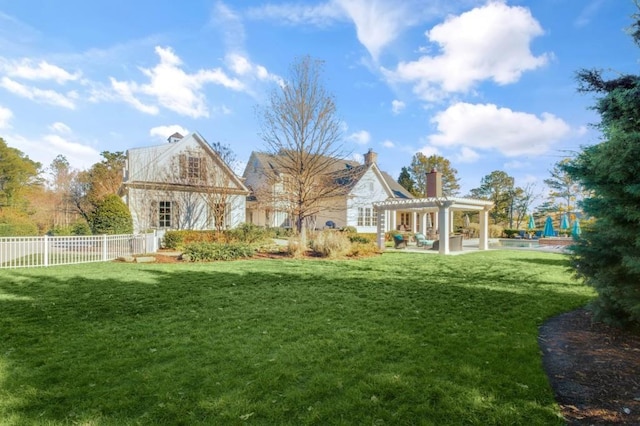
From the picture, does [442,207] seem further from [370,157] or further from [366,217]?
[370,157]

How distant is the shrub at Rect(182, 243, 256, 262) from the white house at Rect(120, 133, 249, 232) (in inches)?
303

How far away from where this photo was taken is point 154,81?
47.7ft

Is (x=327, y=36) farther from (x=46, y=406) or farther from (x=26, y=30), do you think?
(x=46, y=406)

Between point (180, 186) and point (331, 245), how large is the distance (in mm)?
12364

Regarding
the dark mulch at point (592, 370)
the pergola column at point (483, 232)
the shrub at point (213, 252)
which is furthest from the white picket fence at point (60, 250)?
the pergola column at point (483, 232)

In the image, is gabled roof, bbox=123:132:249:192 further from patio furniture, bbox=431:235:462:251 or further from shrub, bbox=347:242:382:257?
patio furniture, bbox=431:235:462:251

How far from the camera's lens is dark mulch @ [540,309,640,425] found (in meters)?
2.68

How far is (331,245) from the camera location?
45.1 ft

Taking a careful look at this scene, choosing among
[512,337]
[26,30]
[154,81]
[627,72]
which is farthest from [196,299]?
[154,81]

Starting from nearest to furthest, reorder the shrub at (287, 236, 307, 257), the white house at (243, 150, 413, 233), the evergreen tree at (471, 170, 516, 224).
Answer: the shrub at (287, 236, 307, 257)
the white house at (243, 150, 413, 233)
the evergreen tree at (471, 170, 516, 224)

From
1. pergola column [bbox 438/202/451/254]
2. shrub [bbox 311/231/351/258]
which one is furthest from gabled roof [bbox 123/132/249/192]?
pergola column [bbox 438/202/451/254]

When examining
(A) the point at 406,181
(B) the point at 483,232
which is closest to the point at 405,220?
(A) the point at 406,181

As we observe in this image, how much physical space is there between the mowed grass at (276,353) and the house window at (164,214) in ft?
43.2

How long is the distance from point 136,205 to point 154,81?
876 cm
